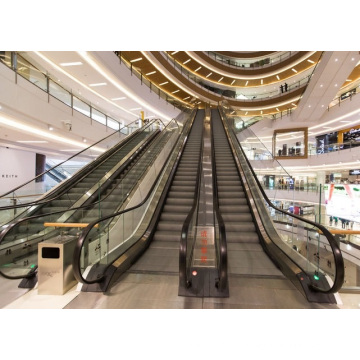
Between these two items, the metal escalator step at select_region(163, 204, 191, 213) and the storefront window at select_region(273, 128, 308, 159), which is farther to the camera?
the storefront window at select_region(273, 128, 308, 159)

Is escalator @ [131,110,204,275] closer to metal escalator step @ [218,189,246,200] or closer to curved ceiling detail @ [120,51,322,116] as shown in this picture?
metal escalator step @ [218,189,246,200]

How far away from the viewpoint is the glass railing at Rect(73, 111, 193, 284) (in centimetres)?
263

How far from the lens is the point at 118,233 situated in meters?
3.62

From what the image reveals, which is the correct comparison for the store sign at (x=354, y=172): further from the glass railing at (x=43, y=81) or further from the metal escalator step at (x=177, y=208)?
the glass railing at (x=43, y=81)

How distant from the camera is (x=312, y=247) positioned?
2959 mm

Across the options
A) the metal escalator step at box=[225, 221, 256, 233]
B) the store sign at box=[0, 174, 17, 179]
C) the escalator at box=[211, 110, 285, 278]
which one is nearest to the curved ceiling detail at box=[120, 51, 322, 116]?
the store sign at box=[0, 174, 17, 179]

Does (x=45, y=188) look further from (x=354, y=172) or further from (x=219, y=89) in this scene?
(x=219, y=89)

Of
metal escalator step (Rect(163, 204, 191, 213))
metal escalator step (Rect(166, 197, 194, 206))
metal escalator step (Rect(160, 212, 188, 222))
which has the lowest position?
metal escalator step (Rect(160, 212, 188, 222))

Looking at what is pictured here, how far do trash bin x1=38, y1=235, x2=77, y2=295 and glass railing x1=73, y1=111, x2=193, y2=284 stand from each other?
6.5 inches

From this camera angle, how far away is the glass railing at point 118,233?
8.63 feet
